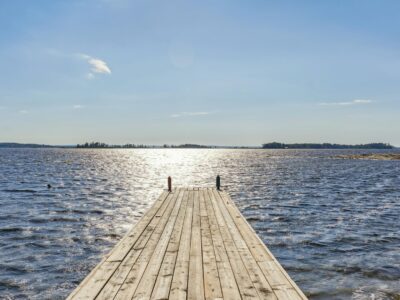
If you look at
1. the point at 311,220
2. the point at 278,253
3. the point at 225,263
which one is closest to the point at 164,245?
the point at 225,263

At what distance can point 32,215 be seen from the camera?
23297 mm

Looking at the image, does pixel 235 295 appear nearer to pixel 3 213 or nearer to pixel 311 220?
pixel 311 220

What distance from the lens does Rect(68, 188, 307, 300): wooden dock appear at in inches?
261

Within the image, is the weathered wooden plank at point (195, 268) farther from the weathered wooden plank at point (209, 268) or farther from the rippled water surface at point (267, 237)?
the rippled water surface at point (267, 237)

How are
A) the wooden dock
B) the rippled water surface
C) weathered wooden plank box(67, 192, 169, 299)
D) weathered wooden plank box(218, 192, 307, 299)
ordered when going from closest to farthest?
weathered wooden plank box(67, 192, 169, 299), the wooden dock, weathered wooden plank box(218, 192, 307, 299), the rippled water surface

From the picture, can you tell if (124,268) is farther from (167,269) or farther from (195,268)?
(195,268)

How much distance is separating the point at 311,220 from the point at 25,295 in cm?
1694

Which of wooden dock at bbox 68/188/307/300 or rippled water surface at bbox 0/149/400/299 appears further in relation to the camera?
rippled water surface at bbox 0/149/400/299

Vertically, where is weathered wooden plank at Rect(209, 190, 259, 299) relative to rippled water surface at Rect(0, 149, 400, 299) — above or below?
above

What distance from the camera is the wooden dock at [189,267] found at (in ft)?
21.8

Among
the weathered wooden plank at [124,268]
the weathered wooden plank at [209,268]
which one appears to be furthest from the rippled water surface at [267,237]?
the weathered wooden plank at [209,268]

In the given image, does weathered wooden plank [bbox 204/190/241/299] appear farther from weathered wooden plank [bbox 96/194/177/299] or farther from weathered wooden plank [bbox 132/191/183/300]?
weathered wooden plank [bbox 96/194/177/299]

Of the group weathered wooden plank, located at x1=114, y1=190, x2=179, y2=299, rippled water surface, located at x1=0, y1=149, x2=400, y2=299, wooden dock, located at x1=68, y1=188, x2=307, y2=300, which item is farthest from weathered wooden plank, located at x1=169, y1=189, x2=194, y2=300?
rippled water surface, located at x1=0, y1=149, x2=400, y2=299

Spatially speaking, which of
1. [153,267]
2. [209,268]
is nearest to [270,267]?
[209,268]
